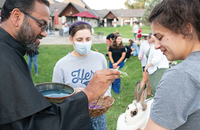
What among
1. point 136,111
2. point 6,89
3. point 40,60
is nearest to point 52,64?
point 40,60

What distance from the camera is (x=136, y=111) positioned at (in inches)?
98.9

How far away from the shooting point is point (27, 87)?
128 centimetres

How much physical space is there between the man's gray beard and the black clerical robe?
193 millimetres

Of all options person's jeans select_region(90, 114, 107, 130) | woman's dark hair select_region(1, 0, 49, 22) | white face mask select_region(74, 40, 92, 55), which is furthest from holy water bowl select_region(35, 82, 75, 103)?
white face mask select_region(74, 40, 92, 55)

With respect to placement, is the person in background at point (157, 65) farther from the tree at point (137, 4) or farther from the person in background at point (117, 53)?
the tree at point (137, 4)

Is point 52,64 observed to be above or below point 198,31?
below

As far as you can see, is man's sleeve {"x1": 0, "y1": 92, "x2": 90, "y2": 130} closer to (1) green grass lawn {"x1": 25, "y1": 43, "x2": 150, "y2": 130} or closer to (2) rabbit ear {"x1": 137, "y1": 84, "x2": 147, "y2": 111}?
(2) rabbit ear {"x1": 137, "y1": 84, "x2": 147, "y2": 111}

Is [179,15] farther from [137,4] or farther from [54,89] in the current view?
[137,4]

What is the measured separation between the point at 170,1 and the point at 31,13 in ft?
4.29

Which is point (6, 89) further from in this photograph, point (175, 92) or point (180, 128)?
point (180, 128)

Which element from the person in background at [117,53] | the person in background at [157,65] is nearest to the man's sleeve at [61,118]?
the person in background at [157,65]

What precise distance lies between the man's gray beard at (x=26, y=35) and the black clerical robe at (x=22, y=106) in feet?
0.63

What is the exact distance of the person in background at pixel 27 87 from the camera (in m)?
1.19

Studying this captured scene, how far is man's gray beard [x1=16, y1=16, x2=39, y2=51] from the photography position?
1.62m
